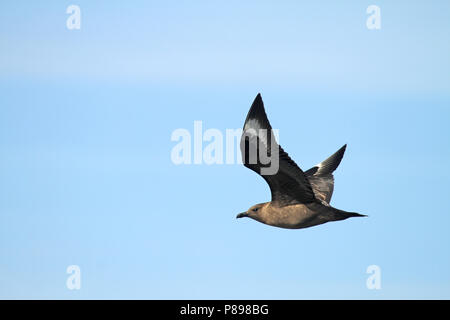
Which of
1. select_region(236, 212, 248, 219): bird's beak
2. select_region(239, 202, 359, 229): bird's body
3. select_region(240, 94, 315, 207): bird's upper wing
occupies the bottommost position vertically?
select_region(239, 202, 359, 229): bird's body

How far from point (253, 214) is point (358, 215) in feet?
8.88

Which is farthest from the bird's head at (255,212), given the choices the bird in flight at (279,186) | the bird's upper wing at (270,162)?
the bird's upper wing at (270,162)

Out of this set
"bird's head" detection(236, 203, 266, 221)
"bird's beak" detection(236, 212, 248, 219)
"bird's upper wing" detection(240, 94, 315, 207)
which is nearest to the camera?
"bird's upper wing" detection(240, 94, 315, 207)

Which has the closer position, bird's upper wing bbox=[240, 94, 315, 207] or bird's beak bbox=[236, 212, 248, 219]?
bird's upper wing bbox=[240, 94, 315, 207]

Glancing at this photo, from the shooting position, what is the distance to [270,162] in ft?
62.0

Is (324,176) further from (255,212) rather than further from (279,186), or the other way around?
(279,186)

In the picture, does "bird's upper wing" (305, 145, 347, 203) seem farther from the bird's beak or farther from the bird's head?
the bird's beak

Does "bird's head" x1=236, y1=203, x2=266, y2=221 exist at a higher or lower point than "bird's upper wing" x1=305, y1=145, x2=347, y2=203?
lower

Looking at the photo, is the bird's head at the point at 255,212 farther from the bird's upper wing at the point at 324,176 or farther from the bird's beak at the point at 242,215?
the bird's upper wing at the point at 324,176

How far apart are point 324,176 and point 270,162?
4.44m

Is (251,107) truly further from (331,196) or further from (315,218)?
(331,196)

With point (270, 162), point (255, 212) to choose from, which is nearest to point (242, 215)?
point (255, 212)

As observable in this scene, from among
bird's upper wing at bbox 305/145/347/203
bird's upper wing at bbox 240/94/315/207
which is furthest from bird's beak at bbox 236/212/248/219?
bird's upper wing at bbox 305/145/347/203

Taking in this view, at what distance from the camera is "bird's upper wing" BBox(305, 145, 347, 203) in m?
22.1
